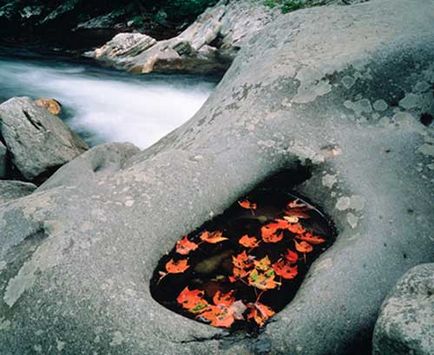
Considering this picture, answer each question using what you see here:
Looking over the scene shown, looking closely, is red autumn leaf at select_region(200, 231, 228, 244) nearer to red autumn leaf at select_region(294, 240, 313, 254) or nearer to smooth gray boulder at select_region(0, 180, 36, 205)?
red autumn leaf at select_region(294, 240, 313, 254)

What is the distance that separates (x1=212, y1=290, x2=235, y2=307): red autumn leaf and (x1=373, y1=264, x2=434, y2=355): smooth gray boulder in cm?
98

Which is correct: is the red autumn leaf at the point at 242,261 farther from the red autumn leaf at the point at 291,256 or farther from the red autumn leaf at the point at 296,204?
the red autumn leaf at the point at 296,204

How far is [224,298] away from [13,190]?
3831 mm

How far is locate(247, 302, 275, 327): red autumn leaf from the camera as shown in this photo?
8.57 ft

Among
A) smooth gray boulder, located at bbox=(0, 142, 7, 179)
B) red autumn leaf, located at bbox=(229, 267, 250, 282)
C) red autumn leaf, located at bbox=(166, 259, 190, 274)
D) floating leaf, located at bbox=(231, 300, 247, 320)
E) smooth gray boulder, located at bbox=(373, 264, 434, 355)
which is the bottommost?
smooth gray boulder, located at bbox=(0, 142, 7, 179)

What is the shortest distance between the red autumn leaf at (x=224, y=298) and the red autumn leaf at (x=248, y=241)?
0.42 m

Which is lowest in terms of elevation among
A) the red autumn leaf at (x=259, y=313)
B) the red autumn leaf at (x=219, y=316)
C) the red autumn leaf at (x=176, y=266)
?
the red autumn leaf at (x=259, y=313)

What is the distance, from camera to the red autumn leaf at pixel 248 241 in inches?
125

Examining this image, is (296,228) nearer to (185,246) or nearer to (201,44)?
(185,246)

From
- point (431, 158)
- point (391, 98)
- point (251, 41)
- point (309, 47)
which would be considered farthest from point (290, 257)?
point (251, 41)

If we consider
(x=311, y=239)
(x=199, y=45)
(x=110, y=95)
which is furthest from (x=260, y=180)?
(x=199, y=45)

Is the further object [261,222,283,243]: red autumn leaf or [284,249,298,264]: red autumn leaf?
[261,222,283,243]: red autumn leaf

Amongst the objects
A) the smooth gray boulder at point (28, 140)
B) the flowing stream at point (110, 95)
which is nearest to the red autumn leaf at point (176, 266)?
the smooth gray boulder at point (28, 140)

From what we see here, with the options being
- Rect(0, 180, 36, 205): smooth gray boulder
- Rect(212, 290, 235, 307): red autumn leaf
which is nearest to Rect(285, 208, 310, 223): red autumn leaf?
Rect(212, 290, 235, 307): red autumn leaf
